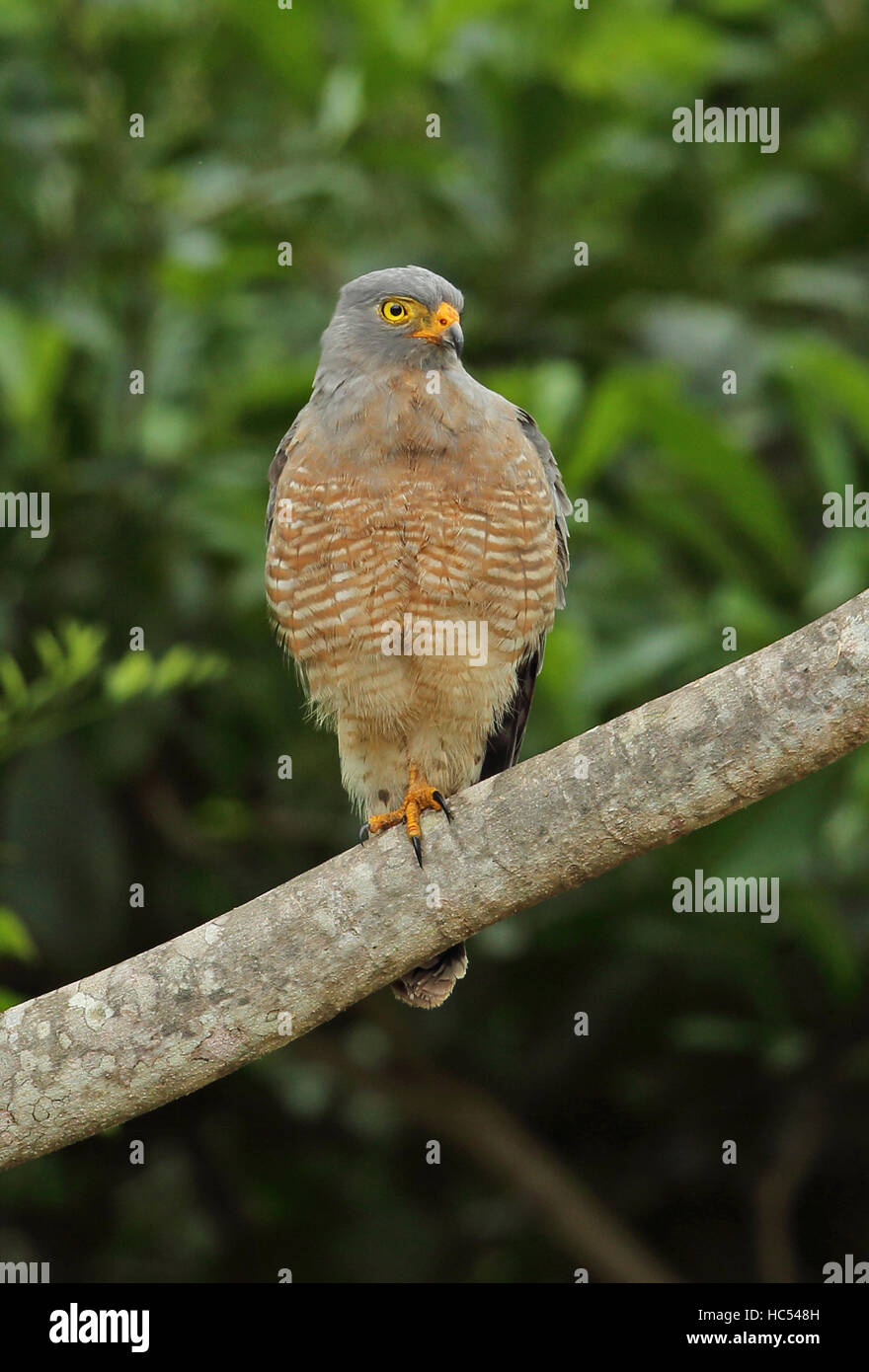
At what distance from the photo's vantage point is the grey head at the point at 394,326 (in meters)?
3.60

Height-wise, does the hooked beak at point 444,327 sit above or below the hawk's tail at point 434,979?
above

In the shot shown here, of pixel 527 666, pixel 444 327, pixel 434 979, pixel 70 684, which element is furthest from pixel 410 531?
pixel 434 979

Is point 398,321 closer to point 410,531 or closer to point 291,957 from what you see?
point 410,531

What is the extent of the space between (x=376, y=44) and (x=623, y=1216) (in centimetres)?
424

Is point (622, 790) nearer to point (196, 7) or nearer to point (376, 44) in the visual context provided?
point (376, 44)

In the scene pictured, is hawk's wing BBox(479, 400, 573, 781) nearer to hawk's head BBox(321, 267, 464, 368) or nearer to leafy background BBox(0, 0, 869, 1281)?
leafy background BBox(0, 0, 869, 1281)

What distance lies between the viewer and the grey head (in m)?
3.60

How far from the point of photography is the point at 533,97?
4.91 meters

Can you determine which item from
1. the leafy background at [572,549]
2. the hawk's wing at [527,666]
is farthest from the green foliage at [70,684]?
the hawk's wing at [527,666]

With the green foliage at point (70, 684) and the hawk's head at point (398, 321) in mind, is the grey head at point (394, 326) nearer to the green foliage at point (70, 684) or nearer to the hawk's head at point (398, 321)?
the hawk's head at point (398, 321)

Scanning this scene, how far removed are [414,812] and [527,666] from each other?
987mm

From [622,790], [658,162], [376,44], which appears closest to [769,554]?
[658,162]

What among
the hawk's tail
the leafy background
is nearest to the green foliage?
the leafy background

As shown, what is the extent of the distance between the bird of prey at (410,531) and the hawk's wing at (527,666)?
0.05 feet
